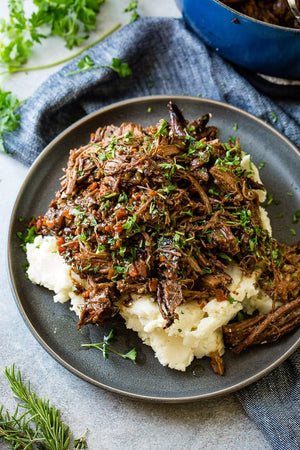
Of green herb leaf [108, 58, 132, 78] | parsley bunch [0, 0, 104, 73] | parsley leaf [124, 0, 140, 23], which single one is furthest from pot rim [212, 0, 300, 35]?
parsley bunch [0, 0, 104, 73]

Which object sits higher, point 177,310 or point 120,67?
point 120,67

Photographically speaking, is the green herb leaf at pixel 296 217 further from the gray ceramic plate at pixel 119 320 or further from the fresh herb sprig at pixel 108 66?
the fresh herb sprig at pixel 108 66

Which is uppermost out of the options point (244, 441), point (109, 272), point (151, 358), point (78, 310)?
point (109, 272)

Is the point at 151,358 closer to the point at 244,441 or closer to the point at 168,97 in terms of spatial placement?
the point at 244,441

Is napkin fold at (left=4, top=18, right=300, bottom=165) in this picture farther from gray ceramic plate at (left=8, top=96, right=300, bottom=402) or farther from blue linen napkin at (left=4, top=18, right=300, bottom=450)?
gray ceramic plate at (left=8, top=96, right=300, bottom=402)

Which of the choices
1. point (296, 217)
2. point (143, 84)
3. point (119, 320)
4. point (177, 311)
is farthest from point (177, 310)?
point (143, 84)

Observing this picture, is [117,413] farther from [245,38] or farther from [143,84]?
[245,38]

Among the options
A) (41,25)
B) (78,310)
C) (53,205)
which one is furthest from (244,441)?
(41,25)
